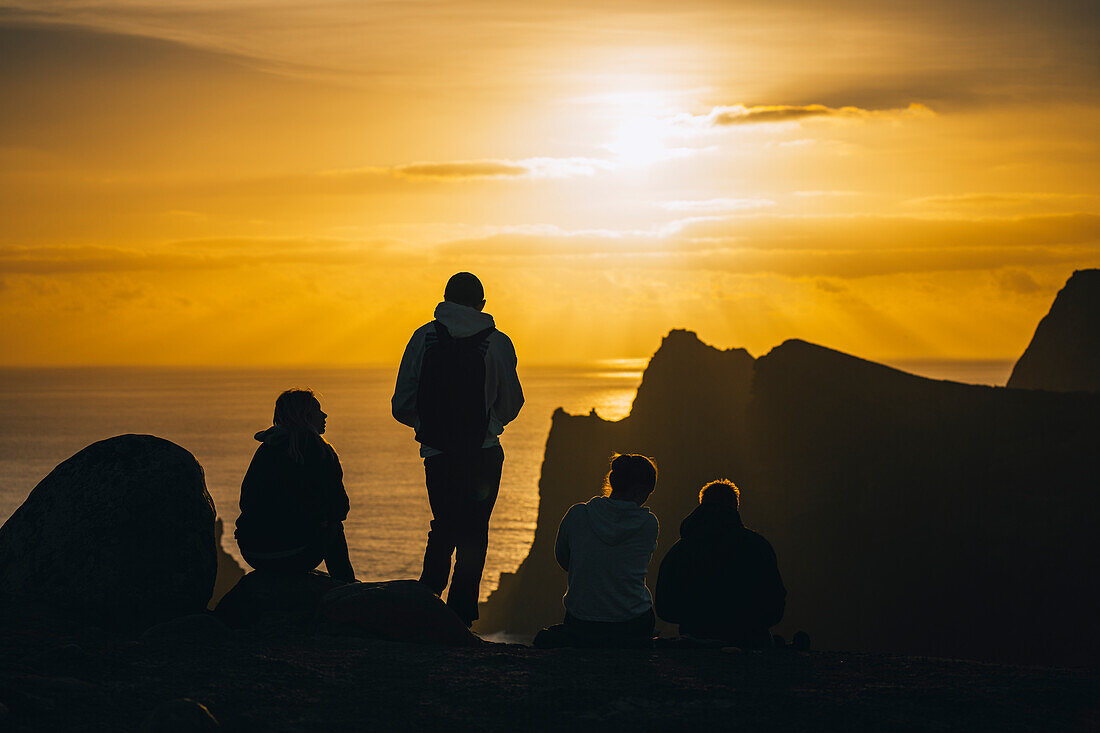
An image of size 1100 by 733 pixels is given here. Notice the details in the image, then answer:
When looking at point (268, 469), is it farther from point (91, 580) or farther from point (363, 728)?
point (363, 728)

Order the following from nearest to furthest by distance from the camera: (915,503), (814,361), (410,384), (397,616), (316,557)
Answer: (397,616)
(410,384)
(316,557)
(915,503)
(814,361)

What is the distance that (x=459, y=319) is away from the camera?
298 inches

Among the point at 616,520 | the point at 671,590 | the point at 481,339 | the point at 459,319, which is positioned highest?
the point at 459,319

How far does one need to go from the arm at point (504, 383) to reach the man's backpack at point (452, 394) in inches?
5.7

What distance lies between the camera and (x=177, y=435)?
146625 millimetres

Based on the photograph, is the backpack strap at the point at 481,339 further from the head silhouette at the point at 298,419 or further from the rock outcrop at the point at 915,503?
the rock outcrop at the point at 915,503

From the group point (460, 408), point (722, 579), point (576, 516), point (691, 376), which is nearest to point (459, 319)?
point (460, 408)

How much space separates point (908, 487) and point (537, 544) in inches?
1093

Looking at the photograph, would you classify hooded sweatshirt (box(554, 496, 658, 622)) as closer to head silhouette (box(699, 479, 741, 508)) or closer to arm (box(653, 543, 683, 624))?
arm (box(653, 543, 683, 624))

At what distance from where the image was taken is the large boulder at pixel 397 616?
6.96 metres

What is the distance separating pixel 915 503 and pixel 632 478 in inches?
1240

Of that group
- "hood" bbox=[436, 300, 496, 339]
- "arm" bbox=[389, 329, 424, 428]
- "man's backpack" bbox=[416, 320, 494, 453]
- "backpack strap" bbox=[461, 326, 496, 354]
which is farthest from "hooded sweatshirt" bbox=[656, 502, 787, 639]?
"arm" bbox=[389, 329, 424, 428]

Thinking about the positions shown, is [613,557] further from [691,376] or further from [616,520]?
[691,376]

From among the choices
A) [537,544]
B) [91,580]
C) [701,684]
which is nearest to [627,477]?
[701,684]
